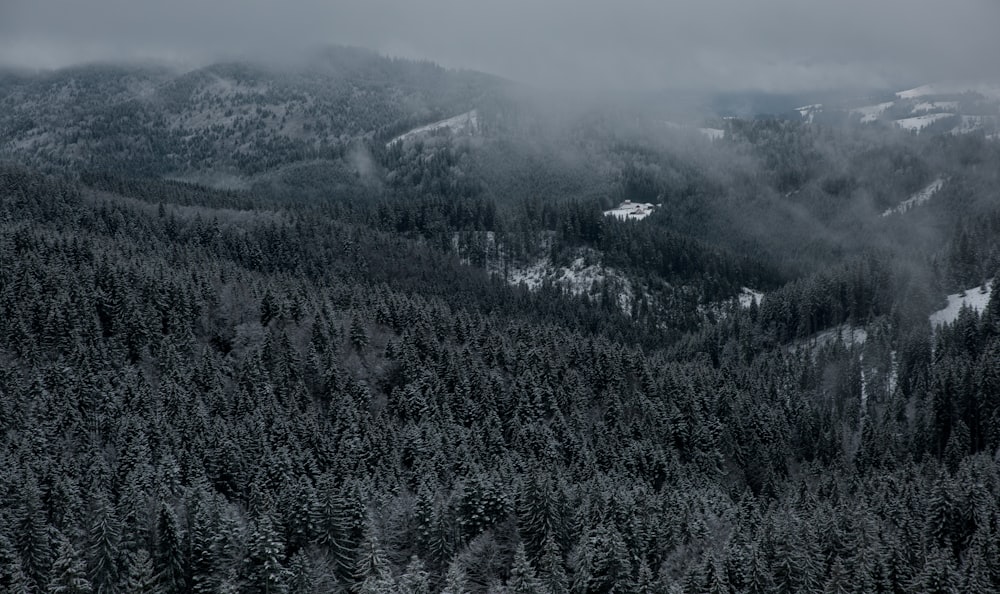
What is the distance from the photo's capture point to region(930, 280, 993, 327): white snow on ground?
18225cm

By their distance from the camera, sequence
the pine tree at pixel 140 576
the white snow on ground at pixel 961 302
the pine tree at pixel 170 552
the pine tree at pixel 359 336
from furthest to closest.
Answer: the white snow on ground at pixel 961 302, the pine tree at pixel 359 336, the pine tree at pixel 170 552, the pine tree at pixel 140 576

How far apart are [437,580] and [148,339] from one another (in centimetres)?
7777

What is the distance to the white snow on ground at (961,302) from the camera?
18225 centimetres

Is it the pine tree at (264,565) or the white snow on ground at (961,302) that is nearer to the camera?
the pine tree at (264,565)

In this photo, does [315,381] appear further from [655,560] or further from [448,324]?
[655,560]

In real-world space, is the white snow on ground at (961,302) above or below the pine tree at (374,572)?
below

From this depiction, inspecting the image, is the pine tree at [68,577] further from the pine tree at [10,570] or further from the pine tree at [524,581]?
the pine tree at [524,581]

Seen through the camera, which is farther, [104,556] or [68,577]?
[104,556]

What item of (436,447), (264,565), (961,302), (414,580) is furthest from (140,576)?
(961,302)

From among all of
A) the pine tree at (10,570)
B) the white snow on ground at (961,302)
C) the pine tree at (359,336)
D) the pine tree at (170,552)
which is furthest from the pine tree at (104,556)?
the white snow on ground at (961,302)

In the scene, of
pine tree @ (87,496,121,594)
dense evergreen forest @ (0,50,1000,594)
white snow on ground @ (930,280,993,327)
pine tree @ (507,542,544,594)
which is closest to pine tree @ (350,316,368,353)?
dense evergreen forest @ (0,50,1000,594)

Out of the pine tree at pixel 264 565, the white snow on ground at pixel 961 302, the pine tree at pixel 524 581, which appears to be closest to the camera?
the pine tree at pixel 524 581

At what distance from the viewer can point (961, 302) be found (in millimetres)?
189375

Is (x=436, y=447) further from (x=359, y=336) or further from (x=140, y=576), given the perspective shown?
(x=140, y=576)
